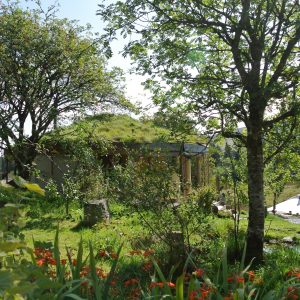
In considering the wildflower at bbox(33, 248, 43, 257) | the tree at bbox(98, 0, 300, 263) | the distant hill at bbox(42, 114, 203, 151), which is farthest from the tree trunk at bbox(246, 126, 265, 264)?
the distant hill at bbox(42, 114, 203, 151)

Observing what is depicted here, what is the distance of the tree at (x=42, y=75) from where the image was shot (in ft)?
52.0

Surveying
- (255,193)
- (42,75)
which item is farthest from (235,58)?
(42,75)

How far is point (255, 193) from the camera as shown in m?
7.05

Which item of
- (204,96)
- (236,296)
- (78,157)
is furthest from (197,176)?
(236,296)

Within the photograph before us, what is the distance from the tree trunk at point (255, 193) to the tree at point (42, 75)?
9.62 meters

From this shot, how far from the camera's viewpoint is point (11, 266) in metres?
1.85

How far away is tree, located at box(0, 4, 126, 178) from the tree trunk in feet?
31.6

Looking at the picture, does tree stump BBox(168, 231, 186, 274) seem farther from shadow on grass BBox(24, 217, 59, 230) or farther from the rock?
shadow on grass BBox(24, 217, 59, 230)

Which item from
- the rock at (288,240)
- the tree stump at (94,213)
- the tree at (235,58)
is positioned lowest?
the rock at (288,240)

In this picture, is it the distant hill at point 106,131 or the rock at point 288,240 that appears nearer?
the rock at point 288,240

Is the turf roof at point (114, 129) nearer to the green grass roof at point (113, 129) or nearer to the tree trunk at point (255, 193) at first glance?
the green grass roof at point (113, 129)

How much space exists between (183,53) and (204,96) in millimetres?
849

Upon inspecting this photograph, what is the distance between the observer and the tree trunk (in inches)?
276

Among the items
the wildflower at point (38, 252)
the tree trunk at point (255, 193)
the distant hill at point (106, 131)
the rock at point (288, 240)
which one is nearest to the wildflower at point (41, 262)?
the wildflower at point (38, 252)
